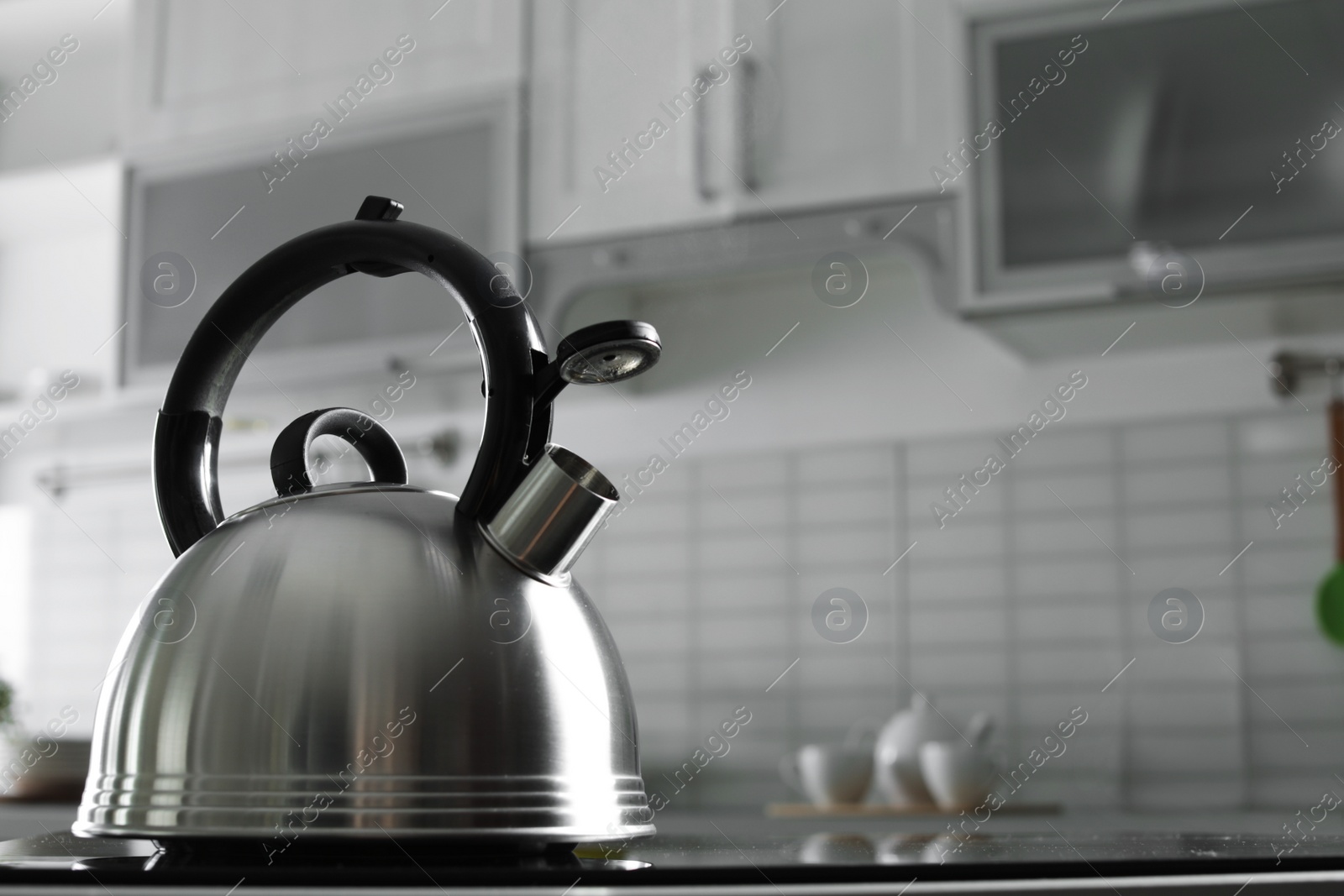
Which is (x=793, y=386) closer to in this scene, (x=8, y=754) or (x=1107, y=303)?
(x=1107, y=303)

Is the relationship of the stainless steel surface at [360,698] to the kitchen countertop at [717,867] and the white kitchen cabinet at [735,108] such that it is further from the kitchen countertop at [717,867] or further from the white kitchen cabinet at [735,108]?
the white kitchen cabinet at [735,108]

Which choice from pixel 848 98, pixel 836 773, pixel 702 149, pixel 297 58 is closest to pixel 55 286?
pixel 297 58

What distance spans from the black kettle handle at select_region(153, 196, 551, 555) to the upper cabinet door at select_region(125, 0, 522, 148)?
66.9 inches

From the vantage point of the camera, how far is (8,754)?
7.27ft

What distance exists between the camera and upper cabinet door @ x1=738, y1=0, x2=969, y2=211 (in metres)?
1.86

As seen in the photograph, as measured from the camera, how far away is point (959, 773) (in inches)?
68.0

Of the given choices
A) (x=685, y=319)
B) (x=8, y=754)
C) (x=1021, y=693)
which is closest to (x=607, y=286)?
(x=685, y=319)

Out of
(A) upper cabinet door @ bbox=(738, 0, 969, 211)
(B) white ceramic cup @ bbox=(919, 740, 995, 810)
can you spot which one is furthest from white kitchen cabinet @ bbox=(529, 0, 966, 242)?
(B) white ceramic cup @ bbox=(919, 740, 995, 810)

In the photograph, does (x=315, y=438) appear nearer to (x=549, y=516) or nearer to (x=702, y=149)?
(x=549, y=516)

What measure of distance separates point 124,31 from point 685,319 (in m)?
1.55

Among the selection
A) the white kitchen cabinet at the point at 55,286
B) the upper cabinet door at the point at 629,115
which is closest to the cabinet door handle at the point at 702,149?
the upper cabinet door at the point at 629,115

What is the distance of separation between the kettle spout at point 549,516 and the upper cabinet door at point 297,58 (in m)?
1.78

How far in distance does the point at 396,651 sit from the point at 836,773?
1.53m

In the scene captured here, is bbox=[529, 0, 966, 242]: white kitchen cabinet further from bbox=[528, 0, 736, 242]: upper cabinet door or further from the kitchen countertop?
the kitchen countertop
